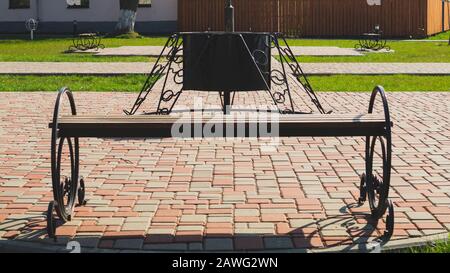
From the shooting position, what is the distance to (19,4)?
128 feet

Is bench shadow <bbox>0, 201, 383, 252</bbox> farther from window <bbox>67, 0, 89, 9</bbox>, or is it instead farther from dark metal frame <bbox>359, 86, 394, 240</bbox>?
window <bbox>67, 0, 89, 9</bbox>

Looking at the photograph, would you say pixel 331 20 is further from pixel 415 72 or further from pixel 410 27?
pixel 415 72

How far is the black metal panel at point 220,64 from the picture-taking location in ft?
27.3

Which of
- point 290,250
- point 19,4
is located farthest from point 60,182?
point 19,4

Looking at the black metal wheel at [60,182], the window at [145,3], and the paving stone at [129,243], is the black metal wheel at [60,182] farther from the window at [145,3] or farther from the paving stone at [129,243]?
the window at [145,3]

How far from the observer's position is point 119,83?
14.2m

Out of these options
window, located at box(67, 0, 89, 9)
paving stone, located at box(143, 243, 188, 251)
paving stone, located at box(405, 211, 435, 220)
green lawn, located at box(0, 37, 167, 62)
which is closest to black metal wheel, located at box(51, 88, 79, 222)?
paving stone, located at box(143, 243, 188, 251)

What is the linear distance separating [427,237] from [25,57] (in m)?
18.1

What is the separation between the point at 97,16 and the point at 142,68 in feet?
72.6

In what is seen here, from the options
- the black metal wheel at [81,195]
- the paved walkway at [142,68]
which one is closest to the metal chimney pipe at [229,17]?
the black metal wheel at [81,195]

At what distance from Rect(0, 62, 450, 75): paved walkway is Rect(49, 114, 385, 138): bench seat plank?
10890 millimetres

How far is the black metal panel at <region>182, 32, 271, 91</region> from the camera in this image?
27.3 ft

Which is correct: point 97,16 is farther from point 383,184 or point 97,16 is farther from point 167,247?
point 167,247
